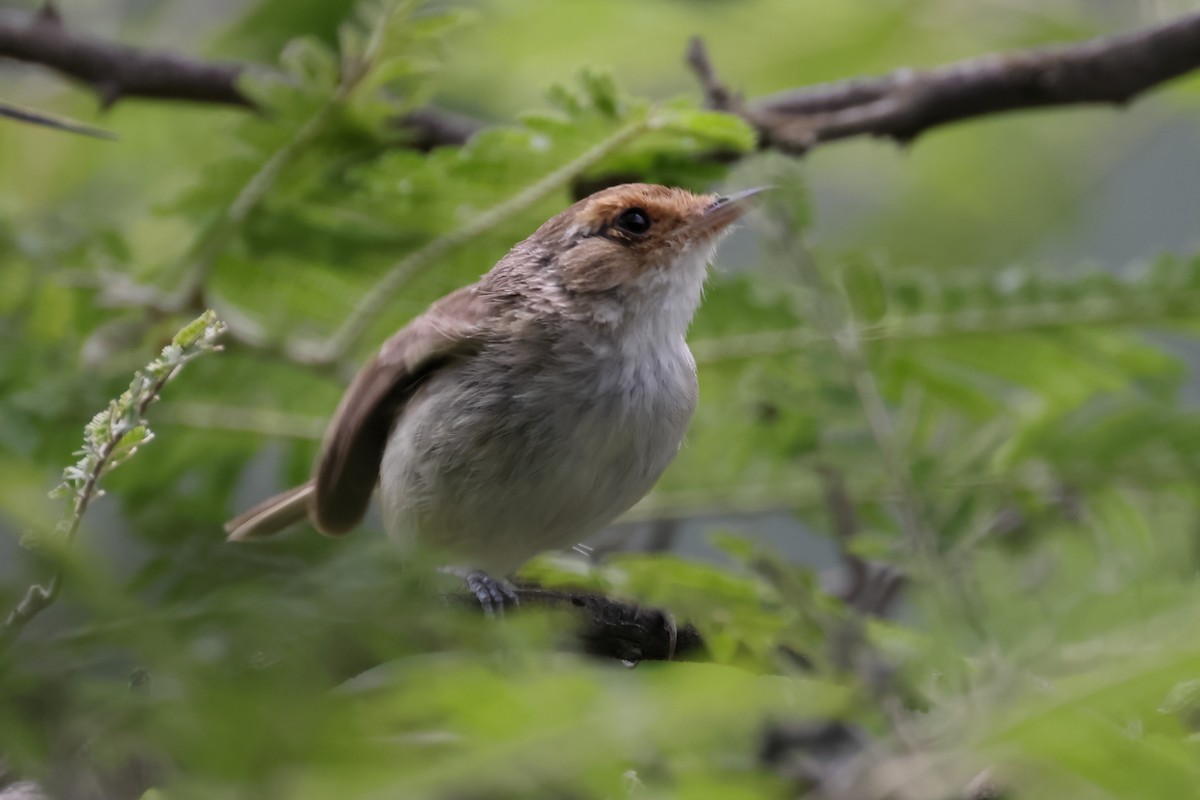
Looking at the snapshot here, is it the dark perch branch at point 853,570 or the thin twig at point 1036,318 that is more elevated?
the thin twig at point 1036,318

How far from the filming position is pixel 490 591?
2238 mm

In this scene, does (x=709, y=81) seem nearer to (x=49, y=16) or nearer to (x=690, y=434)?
(x=690, y=434)

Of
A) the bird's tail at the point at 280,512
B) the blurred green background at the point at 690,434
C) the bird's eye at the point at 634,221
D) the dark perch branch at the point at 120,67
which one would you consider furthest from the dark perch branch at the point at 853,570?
the dark perch branch at the point at 120,67

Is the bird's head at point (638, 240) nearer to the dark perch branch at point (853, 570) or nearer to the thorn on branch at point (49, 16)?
the dark perch branch at point (853, 570)

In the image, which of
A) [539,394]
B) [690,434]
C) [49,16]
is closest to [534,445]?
[539,394]

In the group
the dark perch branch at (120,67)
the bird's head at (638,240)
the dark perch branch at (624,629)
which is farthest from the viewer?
the dark perch branch at (120,67)

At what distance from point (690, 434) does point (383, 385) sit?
95 cm

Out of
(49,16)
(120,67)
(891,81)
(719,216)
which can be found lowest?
(719,216)

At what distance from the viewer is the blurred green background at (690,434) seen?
1.06 metres

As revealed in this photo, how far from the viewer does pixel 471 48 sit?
5137 mm

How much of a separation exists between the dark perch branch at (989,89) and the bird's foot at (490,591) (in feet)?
5.06

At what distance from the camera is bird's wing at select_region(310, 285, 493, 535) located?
3148 mm

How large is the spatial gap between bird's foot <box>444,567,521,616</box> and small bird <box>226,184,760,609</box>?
455 millimetres

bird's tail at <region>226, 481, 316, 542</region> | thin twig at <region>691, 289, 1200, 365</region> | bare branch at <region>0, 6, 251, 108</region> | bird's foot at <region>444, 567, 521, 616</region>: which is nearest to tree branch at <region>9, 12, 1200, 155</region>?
bare branch at <region>0, 6, 251, 108</region>
